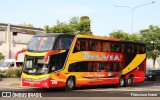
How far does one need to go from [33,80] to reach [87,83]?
4652mm

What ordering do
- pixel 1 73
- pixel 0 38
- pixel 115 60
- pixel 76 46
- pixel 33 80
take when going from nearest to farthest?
pixel 33 80, pixel 76 46, pixel 115 60, pixel 1 73, pixel 0 38

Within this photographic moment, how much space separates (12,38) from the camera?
61.4m

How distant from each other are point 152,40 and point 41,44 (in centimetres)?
3920

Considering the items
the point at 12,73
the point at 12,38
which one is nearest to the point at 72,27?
the point at 12,38

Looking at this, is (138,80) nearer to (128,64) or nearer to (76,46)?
(128,64)

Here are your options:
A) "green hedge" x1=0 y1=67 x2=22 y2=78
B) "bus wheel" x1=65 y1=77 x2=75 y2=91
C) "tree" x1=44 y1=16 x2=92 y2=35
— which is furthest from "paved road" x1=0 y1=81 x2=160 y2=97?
"tree" x1=44 y1=16 x2=92 y2=35

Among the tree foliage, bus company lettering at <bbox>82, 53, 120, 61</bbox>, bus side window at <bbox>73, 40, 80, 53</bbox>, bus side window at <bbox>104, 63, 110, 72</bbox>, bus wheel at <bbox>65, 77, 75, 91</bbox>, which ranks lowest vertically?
bus wheel at <bbox>65, 77, 75, 91</bbox>

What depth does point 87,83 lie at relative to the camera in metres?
26.9

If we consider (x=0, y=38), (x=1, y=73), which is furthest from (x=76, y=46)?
(x=0, y=38)

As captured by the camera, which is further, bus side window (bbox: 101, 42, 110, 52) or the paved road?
bus side window (bbox: 101, 42, 110, 52)

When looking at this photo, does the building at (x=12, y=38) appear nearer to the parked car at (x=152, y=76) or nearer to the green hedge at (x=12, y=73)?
the parked car at (x=152, y=76)

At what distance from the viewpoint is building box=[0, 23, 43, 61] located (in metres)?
59.9

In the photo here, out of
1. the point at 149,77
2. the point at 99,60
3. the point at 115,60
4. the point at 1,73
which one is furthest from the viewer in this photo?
the point at 149,77

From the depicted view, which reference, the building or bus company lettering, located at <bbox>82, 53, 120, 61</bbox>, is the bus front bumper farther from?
the building
